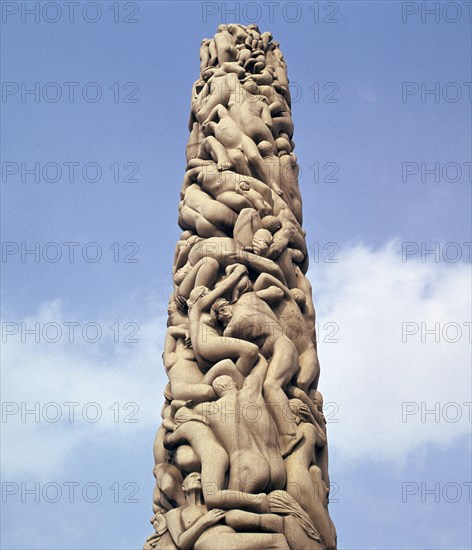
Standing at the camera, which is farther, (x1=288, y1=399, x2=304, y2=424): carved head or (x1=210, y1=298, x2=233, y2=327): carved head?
(x1=210, y1=298, x2=233, y2=327): carved head

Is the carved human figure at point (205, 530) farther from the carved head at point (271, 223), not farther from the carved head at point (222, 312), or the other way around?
the carved head at point (271, 223)

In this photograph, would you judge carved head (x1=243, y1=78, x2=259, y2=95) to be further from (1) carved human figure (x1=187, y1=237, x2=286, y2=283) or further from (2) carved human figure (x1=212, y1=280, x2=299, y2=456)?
(2) carved human figure (x1=212, y1=280, x2=299, y2=456)

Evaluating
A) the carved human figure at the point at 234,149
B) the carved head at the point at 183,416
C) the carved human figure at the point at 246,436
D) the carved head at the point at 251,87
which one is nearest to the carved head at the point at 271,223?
the carved human figure at the point at 234,149

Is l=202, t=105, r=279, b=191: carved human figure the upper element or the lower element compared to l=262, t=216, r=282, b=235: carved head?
upper

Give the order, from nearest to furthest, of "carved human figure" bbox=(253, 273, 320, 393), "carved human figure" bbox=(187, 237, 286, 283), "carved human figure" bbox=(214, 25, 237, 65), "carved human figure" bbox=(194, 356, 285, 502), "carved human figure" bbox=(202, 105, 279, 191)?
"carved human figure" bbox=(194, 356, 285, 502)
"carved human figure" bbox=(253, 273, 320, 393)
"carved human figure" bbox=(187, 237, 286, 283)
"carved human figure" bbox=(202, 105, 279, 191)
"carved human figure" bbox=(214, 25, 237, 65)

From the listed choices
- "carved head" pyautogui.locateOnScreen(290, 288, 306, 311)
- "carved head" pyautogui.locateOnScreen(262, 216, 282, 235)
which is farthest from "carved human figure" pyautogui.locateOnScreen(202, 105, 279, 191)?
"carved head" pyautogui.locateOnScreen(290, 288, 306, 311)

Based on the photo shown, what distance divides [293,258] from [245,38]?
381 centimetres

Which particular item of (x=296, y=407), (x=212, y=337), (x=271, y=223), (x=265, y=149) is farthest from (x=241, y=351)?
(x=265, y=149)

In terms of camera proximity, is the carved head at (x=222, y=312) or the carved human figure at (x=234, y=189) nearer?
the carved head at (x=222, y=312)

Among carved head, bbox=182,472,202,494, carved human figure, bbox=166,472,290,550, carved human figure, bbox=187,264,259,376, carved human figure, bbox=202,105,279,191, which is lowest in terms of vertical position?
carved human figure, bbox=166,472,290,550

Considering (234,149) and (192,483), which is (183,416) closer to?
(192,483)

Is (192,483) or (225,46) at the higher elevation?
(225,46)

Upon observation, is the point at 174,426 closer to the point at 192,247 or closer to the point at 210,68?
the point at 192,247

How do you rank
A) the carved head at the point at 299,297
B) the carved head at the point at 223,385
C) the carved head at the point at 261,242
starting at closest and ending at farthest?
the carved head at the point at 223,385
the carved head at the point at 261,242
the carved head at the point at 299,297
